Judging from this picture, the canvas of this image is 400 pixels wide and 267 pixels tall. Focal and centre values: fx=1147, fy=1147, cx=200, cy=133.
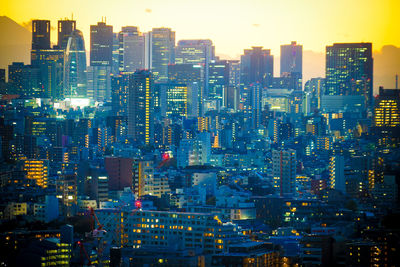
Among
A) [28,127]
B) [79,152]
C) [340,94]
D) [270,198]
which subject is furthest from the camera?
[340,94]

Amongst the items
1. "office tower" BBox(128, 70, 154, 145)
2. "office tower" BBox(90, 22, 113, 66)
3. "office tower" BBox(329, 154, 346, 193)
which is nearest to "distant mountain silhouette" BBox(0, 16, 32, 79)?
"office tower" BBox(128, 70, 154, 145)

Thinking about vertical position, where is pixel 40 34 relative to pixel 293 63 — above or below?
above

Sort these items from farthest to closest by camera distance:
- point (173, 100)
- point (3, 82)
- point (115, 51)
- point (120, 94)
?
point (115, 51), point (173, 100), point (120, 94), point (3, 82)

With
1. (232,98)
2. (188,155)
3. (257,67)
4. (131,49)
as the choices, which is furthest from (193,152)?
(257,67)

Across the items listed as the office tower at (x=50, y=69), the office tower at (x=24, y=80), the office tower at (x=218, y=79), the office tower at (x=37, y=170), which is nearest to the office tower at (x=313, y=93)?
the office tower at (x=218, y=79)

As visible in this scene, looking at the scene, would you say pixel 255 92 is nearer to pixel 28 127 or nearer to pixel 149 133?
pixel 149 133

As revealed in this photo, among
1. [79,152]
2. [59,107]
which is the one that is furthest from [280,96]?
[79,152]

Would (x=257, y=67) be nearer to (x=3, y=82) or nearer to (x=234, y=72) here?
(x=234, y=72)

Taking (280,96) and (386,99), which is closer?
(386,99)
